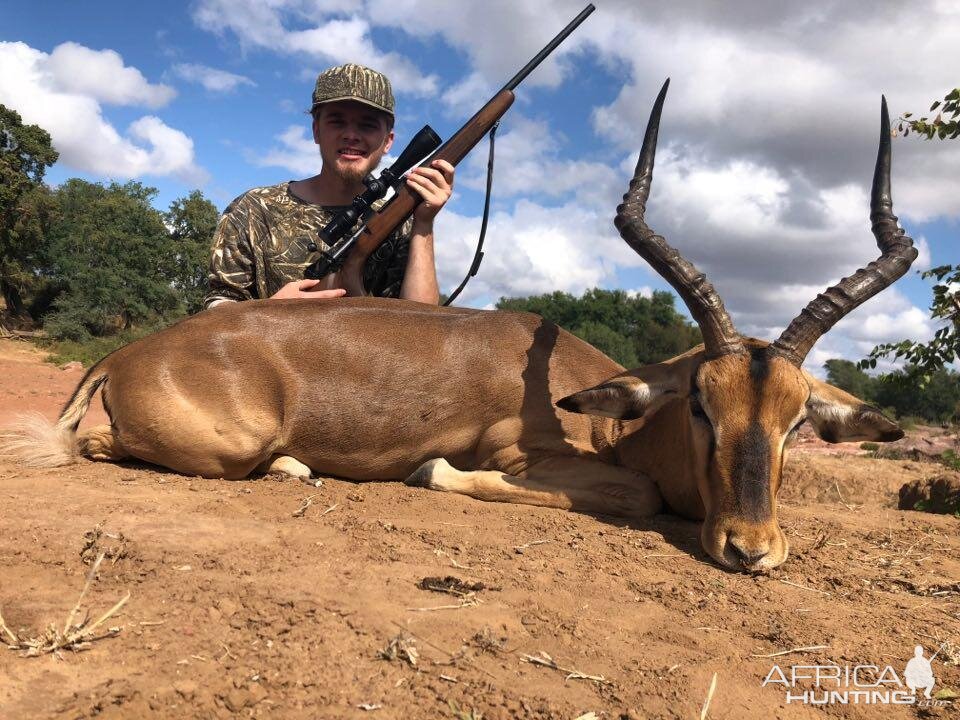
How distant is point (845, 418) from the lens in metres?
5.27

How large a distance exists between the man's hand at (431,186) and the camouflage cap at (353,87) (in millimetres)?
1151

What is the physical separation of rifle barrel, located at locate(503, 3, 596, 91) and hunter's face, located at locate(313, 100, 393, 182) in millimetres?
1594

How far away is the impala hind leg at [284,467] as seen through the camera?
5.97 metres

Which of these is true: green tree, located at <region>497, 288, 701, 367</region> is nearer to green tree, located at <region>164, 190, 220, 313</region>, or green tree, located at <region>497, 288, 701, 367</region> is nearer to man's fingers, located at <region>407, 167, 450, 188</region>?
green tree, located at <region>164, 190, 220, 313</region>

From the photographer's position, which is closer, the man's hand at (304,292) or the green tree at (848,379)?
the man's hand at (304,292)

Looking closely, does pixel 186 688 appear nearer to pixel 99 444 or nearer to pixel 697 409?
pixel 697 409

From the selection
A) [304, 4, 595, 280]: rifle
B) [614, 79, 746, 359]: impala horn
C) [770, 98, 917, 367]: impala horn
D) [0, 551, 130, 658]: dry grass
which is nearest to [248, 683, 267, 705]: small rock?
[0, 551, 130, 658]: dry grass

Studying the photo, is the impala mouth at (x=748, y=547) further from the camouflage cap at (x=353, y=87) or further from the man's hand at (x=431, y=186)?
the camouflage cap at (x=353, y=87)

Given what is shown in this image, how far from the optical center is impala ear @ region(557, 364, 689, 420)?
538 cm

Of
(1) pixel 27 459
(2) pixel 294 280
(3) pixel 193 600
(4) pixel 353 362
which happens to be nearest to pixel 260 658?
(3) pixel 193 600

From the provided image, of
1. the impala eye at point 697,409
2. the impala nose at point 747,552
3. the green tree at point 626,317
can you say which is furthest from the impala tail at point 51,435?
the green tree at point 626,317

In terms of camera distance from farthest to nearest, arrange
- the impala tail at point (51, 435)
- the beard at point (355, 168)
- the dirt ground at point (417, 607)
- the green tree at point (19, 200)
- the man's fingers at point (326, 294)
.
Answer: the green tree at point (19, 200) → the beard at point (355, 168) → the man's fingers at point (326, 294) → the impala tail at point (51, 435) → the dirt ground at point (417, 607)

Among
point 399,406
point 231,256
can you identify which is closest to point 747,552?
point 399,406

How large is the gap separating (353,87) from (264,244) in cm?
190
